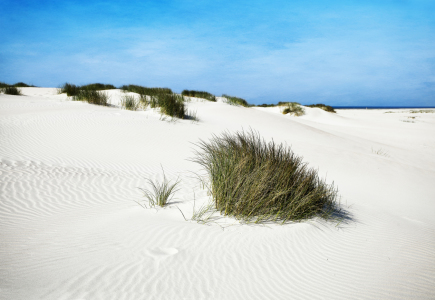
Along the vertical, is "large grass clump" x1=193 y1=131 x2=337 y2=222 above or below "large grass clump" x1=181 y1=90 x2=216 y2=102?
below

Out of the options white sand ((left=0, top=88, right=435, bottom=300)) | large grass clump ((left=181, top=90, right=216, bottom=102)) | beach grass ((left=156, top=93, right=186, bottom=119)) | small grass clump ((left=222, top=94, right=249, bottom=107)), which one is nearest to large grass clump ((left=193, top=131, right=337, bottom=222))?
white sand ((left=0, top=88, right=435, bottom=300))

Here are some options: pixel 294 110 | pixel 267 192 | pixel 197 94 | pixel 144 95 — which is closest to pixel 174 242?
pixel 267 192

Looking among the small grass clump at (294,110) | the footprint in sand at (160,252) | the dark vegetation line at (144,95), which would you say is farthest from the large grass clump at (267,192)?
the small grass clump at (294,110)

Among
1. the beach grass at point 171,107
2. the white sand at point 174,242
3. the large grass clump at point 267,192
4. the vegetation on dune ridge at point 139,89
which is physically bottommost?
the white sand at point 174,242

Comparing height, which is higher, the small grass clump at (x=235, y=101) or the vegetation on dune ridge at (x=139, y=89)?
the vegetation on dune ridge at (x=139, y=89)

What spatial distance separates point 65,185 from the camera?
13.5 feet

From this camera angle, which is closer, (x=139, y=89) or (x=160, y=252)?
(x=160, y=252)

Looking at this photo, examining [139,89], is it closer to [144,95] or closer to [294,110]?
[144,95]

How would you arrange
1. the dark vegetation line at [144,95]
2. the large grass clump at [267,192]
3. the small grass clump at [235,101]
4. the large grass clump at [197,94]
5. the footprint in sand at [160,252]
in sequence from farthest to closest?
the large grass clump at [197,94] < the small grass clump at [235,101] < the dark vegetation line at [144,95] < the large grass clump at [267,192] < the footprint in sand at [160,252]

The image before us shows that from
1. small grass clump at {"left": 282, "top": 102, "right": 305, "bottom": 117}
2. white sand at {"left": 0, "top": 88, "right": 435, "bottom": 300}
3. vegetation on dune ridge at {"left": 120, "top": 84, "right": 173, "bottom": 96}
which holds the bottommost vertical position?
white sand at {"left": 0, "top": 88, "right": 435, "bottom": 300}

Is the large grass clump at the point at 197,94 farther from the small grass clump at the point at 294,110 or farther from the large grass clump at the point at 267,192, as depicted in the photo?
the large grass clump at the point at 267,192

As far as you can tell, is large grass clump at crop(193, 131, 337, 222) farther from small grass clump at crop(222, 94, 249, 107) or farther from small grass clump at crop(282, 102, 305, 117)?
small grass clump at crop(282, 102, 305, 117)

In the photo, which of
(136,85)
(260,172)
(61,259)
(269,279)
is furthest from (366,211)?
(136,85)

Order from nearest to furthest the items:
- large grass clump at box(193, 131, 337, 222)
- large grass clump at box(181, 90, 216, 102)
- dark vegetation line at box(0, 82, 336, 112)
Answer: large grass clump at box(193, 131, 337, 222)
dark vegetation line at box(0, 82, 336, 112)
large grass clump at box(181, 90, 216, 102)
